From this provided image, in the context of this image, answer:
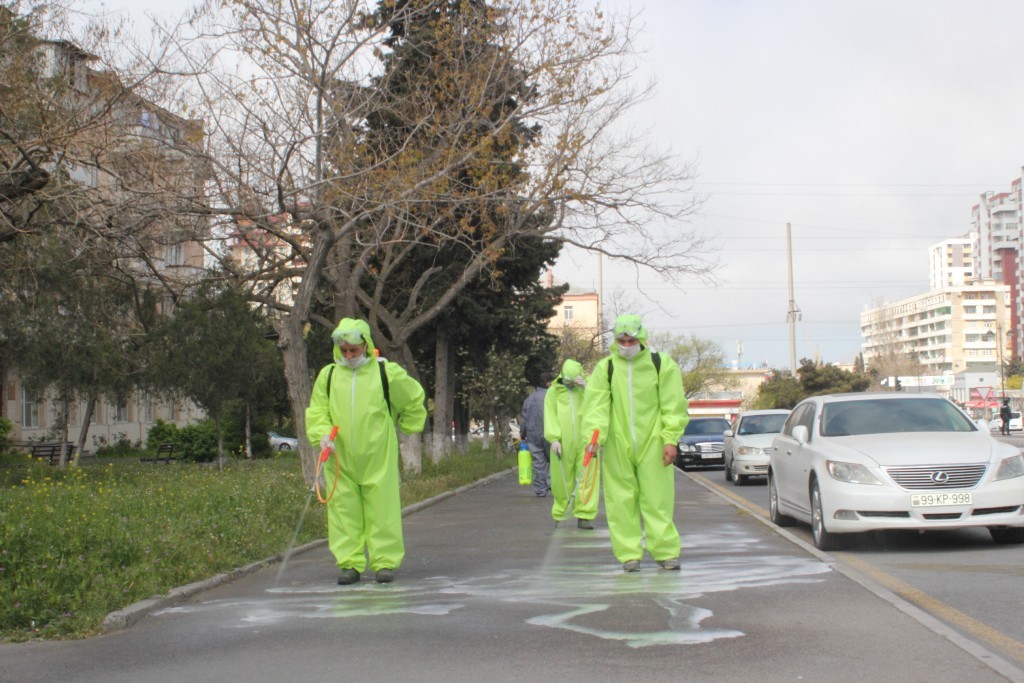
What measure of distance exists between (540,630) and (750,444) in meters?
17.2

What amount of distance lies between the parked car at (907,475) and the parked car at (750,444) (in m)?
10.5

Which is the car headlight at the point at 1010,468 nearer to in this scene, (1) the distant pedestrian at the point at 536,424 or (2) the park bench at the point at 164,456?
(1) the distant pedestrian at the point at 536,424

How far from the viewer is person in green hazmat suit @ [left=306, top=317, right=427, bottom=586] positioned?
8.84 metres

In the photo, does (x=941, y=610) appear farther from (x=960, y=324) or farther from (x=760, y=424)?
(x=960, y=324)

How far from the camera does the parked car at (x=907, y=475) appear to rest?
10.2 m

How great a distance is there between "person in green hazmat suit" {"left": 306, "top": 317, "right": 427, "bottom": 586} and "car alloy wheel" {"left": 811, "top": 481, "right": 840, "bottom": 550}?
4.06 metres

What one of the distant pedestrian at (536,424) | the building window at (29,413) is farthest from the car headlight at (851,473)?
the building window at (29,413)

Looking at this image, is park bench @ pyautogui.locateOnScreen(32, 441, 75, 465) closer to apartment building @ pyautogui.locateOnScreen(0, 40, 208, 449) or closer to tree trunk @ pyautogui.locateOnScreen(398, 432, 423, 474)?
tree trunk @ pyautogui.locateOnScreen(398, 432, 423, 474)

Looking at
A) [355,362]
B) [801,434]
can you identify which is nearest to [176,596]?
[355,362]

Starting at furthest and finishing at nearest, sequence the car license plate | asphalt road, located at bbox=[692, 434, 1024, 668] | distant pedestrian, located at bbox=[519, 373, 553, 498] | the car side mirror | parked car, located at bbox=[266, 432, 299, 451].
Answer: parked car, located at bbox=[266, 432, 299, 451], distant pedestrian, located at bbox=[519, 373, 553, 498], the car side mirror, the car license plate, asphalt road, located at bbox=[692, 434, 1024, 668]

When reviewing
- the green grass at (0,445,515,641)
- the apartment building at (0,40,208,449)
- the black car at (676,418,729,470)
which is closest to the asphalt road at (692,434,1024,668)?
the green grass at (0,445,515,641)

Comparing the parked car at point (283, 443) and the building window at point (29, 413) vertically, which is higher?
the building window at point (29, 413)

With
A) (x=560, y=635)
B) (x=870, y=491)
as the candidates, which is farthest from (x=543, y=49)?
(x=560, y=635)

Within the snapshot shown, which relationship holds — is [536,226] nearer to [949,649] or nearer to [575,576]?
[575,576]
